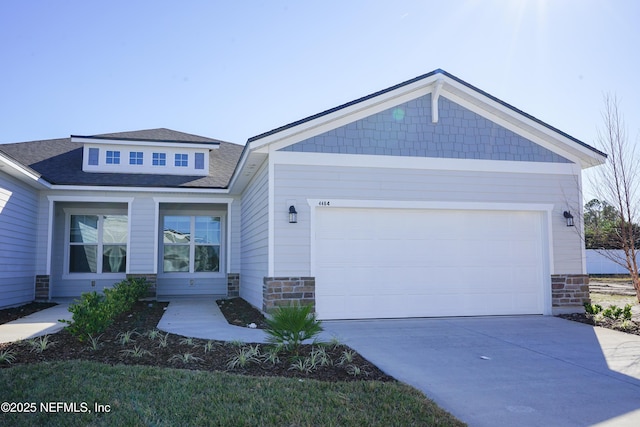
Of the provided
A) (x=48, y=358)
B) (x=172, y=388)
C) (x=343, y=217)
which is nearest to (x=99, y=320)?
(x=48, y=358)

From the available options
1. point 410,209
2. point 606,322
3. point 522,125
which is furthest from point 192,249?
point 606,322

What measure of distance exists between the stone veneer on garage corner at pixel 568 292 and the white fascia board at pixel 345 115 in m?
4.90

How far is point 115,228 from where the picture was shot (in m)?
15.1

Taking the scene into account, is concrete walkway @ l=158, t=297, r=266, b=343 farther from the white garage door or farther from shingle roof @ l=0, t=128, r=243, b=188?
shingle roof @ l=0, t=128, r=243, b=188

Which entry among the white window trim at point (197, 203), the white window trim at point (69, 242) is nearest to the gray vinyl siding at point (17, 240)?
the white window trim at point (69, 242)

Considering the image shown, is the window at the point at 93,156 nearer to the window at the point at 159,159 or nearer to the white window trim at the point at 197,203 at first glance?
the window at the point at 159,159

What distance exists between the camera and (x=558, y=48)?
9.59 meters

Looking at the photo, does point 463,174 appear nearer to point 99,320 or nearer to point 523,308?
point 523,308

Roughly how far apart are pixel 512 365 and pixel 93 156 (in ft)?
43.9

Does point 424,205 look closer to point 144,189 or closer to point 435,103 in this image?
point 435,103

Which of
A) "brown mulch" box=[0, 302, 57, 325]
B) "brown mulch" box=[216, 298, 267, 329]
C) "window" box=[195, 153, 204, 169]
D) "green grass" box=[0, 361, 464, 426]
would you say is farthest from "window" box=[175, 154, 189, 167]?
"green grass" box=[0, 361, 464, 426]

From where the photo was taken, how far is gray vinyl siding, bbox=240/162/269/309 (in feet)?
32.5

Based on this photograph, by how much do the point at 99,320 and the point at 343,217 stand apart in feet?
15.8

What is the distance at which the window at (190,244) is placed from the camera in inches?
604
